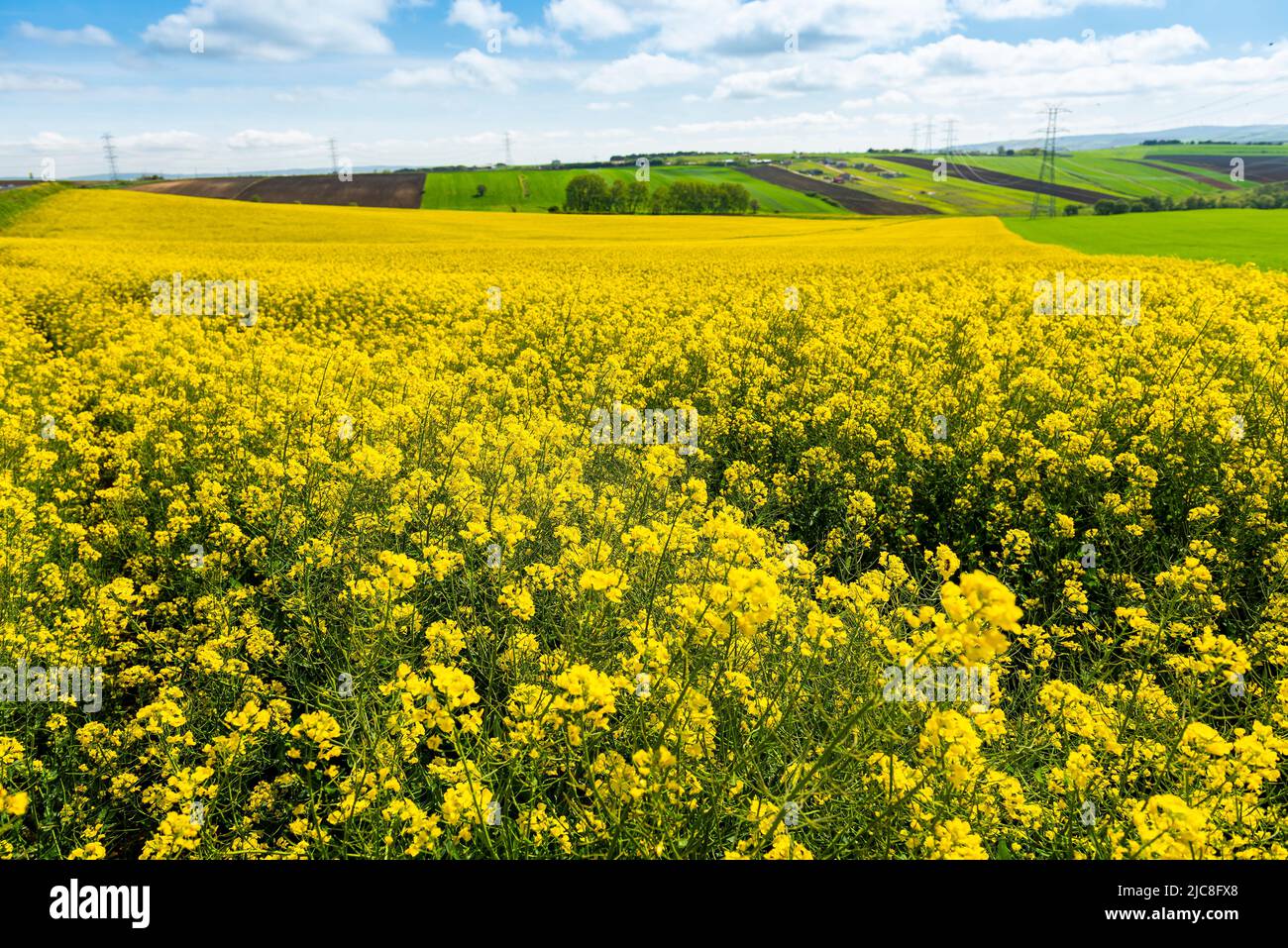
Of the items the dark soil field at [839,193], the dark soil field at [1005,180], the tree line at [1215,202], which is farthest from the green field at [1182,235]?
the dark soil field at [1005,180]

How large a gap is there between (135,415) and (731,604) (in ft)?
25.0

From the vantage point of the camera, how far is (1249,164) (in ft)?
253

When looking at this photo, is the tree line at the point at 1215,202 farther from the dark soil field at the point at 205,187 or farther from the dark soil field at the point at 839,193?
the dark soil field at the point at 205,187

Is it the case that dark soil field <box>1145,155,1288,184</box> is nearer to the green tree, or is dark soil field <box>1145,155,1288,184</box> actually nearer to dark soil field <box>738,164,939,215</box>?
dark soil field <box>738,164,939,215</box>

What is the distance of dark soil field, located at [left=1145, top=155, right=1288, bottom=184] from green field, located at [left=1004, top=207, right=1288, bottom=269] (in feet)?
117

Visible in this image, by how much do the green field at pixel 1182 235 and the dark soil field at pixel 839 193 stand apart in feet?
79.3

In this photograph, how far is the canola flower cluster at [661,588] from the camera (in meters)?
2.66

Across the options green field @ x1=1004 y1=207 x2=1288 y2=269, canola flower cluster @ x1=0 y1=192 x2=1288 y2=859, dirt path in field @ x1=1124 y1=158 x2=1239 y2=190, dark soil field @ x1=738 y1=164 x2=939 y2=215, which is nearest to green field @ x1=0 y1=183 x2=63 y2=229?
canola flower cluster @ x1=0 y1=192 x2=1288 y2=859

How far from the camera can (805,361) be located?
961 cm

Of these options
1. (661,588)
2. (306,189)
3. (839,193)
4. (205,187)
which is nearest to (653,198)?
(839,193)

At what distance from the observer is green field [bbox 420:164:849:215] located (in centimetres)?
6066

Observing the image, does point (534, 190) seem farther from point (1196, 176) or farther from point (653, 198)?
point (1196, 176)

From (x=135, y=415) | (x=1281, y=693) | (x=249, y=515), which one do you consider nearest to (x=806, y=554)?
(x=1281, y=693)
